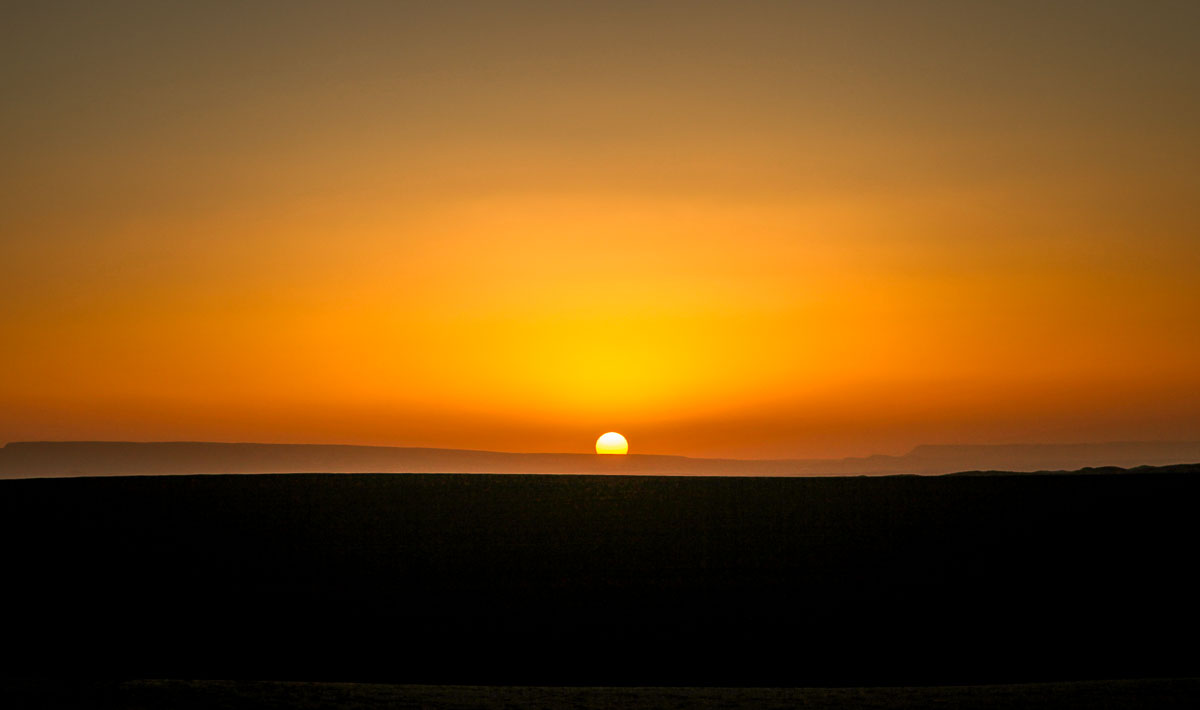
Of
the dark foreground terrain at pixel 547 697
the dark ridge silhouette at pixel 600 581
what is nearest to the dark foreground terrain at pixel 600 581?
the dark ridge silhouette at pixel 600 581

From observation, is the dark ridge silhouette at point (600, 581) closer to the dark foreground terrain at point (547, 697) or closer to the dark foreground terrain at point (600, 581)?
the dark foreground terrain at point (600, 581)

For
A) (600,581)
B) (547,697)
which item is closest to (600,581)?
(600,581)

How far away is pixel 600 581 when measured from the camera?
13.5 metres

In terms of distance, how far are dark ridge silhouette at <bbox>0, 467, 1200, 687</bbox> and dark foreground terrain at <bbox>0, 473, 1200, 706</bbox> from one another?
0.16 ft

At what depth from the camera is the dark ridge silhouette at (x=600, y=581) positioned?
10273 millimetres

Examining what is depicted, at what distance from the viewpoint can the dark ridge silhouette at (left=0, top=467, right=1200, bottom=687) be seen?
1027 centimetres

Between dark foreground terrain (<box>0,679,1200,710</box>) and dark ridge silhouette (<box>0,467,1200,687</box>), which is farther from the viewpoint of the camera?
dark ridge silhouette (<box>0,467,1200,687</box>)

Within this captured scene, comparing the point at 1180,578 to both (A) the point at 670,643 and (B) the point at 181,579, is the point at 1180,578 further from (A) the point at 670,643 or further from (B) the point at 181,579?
(B) the point at 181,579

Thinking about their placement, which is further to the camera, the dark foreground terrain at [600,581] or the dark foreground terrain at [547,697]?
the dark foreground terrain at [600,581]

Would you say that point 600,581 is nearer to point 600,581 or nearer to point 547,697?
point 600,581

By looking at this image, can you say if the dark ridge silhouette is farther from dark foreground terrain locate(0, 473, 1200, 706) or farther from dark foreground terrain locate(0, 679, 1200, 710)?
dark foreground terrain locate(0, 679, 1200, 710)

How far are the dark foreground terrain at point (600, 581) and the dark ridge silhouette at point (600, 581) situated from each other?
0.16 feet

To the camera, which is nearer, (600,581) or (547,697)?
(547,697)

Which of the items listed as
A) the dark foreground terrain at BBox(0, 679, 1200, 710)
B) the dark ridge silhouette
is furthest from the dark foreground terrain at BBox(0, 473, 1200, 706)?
the dark foreground terrain at BBox(0, 679, 1200, 710)
